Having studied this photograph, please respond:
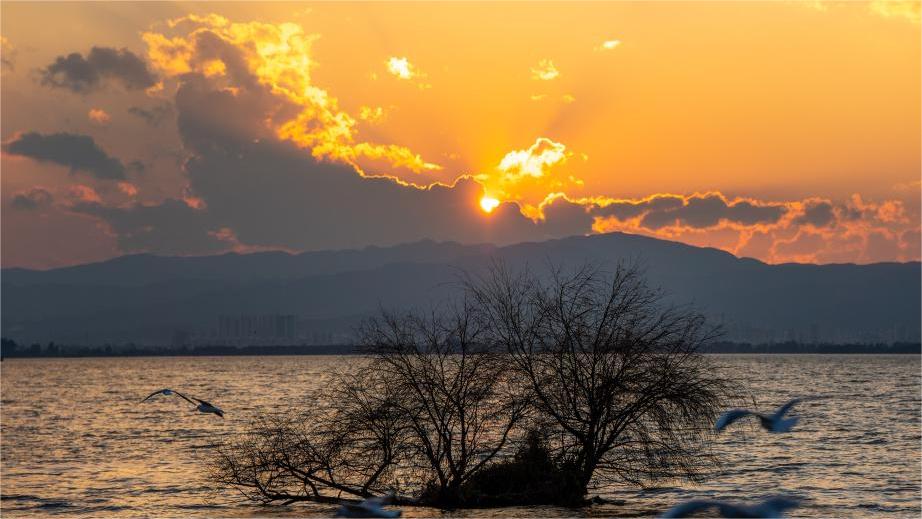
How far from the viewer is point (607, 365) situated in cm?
3956

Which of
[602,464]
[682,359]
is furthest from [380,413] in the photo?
[682,359]

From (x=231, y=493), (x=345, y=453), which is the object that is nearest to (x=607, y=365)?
(x=345, y=453)

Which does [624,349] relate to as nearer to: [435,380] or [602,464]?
[602,464]

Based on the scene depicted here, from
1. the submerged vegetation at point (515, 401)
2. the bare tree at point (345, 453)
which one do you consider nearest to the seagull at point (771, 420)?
the submerged vegetation at point (515, 401)

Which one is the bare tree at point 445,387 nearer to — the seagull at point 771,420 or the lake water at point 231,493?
the lake water at point 231,493

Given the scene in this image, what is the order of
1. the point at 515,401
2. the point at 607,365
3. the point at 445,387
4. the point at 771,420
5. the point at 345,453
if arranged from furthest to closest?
the point at 607,365 → the point at 515,401 → the point at 345,453 → the point at 445,387 → the point at 771,420

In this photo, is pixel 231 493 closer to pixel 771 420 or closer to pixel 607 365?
pixel 607 365

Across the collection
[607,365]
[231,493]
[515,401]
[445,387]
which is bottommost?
→ [231,493]

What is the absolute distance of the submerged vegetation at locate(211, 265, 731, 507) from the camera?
38500mm

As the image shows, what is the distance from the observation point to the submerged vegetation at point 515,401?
3850cm

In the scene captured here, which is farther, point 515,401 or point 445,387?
point 515,401

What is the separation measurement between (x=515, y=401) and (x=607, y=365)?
143 inches

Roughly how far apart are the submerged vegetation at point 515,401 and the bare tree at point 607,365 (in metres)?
0.05

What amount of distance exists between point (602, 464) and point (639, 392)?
3.00 metres
